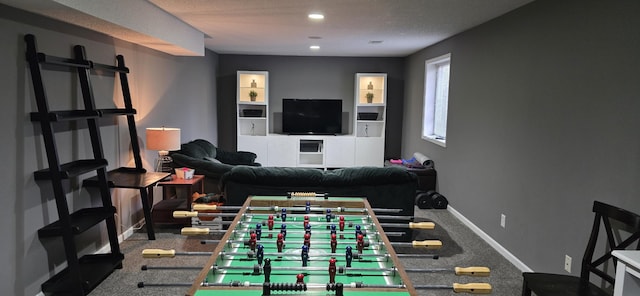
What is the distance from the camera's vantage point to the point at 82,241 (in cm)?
358

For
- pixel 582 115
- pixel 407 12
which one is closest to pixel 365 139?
pixel 407 12

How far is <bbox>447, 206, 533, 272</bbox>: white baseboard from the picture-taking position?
371cm

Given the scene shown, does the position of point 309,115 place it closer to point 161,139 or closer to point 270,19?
point 270,19

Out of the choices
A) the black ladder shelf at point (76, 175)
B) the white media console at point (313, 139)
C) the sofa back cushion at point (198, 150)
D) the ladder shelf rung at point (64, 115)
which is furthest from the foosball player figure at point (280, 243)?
the white media console at point (313, 139)

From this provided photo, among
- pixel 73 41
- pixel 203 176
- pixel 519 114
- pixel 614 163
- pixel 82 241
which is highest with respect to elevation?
pixel 73 41

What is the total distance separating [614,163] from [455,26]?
2620mm

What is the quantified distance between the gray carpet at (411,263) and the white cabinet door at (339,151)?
3635mm

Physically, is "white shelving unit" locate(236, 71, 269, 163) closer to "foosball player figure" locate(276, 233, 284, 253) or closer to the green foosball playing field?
the green foosball playing field

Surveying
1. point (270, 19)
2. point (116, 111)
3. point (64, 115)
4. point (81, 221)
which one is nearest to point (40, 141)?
point (64, 115)

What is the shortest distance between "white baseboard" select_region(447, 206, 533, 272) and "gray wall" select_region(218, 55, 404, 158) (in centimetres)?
386

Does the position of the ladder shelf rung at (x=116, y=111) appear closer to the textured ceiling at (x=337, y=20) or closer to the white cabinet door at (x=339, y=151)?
the textured ceiling at (x=337, y=20)

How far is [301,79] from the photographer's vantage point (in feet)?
28.4

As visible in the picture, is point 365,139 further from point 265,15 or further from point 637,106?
point 637,106

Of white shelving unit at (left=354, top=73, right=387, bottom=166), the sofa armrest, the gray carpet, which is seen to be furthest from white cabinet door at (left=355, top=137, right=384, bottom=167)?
the gray carpet
